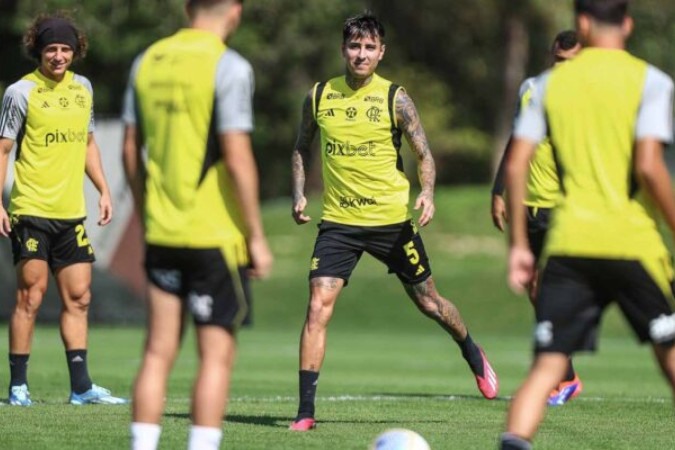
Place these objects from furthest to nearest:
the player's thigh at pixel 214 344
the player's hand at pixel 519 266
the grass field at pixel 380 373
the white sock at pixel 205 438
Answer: the grass field at pixel 380 373
the player's thigh at pixel 214 344
the white sock at pixel 205 438
the player's hand at pixel 519 266

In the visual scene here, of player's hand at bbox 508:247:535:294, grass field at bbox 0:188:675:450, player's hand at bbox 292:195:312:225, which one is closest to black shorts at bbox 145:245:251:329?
player's hand at bbox 508:247:535:294

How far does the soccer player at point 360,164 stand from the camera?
34.1 ft

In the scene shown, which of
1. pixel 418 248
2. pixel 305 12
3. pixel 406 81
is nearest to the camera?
pixel 418 248

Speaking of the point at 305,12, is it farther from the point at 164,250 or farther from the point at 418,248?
the point at 164,250

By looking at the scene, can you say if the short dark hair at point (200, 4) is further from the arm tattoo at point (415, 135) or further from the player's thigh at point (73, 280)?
the player's thigh at point (73, 280)

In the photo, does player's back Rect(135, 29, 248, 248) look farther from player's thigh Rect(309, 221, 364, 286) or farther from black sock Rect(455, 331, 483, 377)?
black sock Rect(455, 331, 483, 377)

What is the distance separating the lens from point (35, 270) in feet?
36.7

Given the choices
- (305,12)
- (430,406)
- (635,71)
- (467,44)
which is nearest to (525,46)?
(467,44)

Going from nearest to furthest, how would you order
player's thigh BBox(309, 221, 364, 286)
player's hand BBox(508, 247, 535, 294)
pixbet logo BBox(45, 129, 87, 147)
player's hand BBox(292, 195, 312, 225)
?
player's hand BBox(508, 247, 535, 294)
player's thigh BBox(309, 221, 364, 286)
player's hand BBox(292, 195, 312, 225)
pixbet logo BBox(45, 129, 87, 147)

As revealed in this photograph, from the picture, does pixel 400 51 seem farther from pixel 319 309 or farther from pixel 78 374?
pixel 319 309

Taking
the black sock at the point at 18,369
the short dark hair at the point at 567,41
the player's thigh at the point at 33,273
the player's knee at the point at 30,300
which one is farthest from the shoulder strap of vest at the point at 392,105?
the black sock at the point at 18,369

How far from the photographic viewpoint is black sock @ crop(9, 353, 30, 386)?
36.8 ft

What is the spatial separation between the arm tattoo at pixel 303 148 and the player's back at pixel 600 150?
3.75 meters

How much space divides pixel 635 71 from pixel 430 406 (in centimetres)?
495
